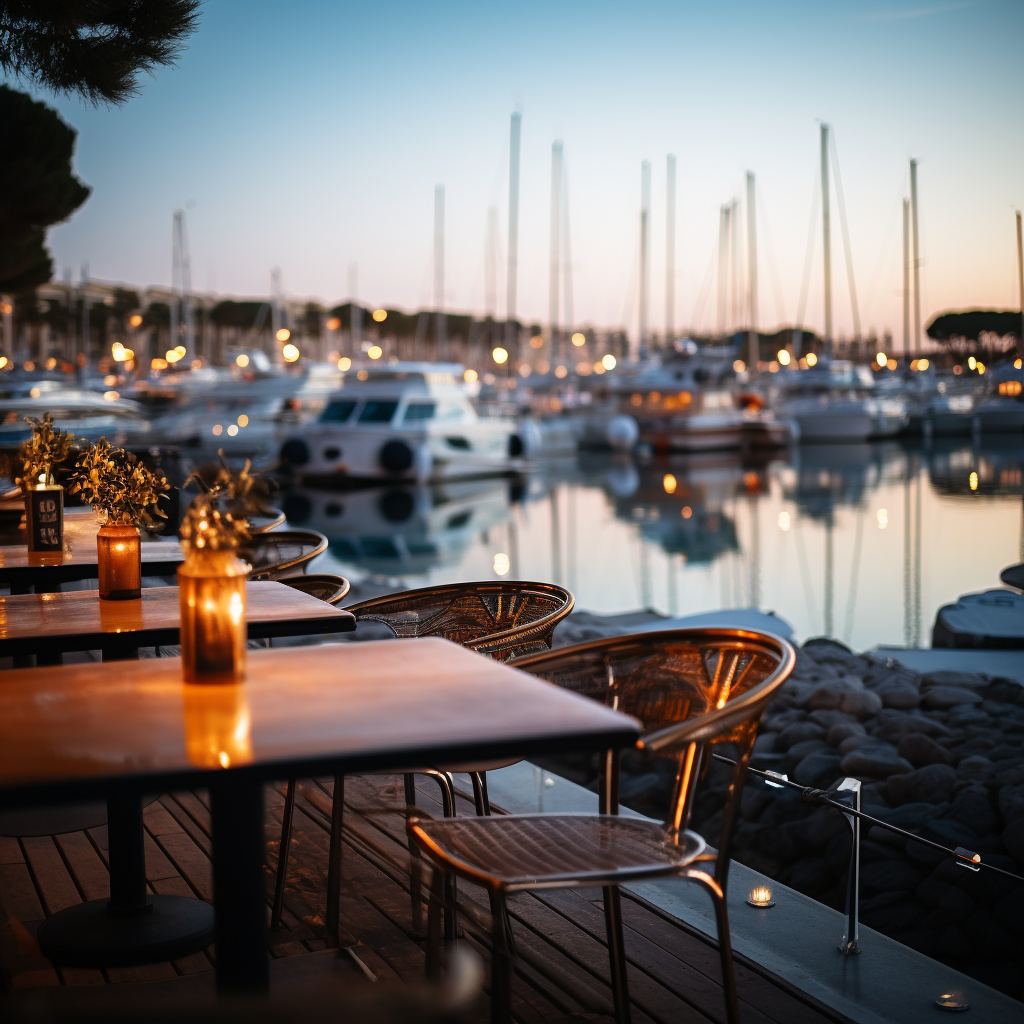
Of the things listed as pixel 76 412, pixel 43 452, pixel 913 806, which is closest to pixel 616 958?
pixel 43 452

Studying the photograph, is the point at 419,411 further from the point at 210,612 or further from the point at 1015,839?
the point at 210,612

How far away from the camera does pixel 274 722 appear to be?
1.71 m

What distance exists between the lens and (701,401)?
3572 centimetres

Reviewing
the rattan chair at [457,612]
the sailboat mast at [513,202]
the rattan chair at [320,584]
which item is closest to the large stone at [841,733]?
the rattan chair at [457,612]

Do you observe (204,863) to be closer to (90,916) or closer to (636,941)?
(90,916)

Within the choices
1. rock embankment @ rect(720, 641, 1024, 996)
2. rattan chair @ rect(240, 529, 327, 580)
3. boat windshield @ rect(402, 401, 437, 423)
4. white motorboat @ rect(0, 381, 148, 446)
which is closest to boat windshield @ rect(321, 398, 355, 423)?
boat windshield @ rect(402, 401, 437, 423)

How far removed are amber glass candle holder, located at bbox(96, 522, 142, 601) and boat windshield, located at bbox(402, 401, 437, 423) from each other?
21.8 metres

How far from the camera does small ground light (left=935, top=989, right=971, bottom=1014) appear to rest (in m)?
2.52

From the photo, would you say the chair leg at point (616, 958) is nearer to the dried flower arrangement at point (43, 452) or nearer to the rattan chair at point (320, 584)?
the rattan chair at point (320, 584)

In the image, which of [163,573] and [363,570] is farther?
[363,570]

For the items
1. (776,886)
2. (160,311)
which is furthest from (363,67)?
(160,311)

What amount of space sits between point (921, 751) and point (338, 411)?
21.1 m

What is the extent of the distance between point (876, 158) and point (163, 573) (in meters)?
35.7

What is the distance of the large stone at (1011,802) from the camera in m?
4.12
